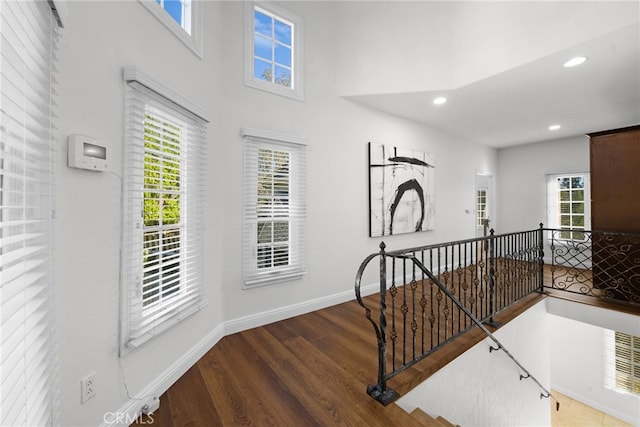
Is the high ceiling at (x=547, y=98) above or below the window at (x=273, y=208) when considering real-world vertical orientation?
above

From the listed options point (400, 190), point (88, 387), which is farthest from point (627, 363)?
point (88, 387)

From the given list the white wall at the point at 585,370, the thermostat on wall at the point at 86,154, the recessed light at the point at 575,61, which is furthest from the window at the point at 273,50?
the white wall at the point at 585,370

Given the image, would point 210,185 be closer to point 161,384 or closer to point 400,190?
point 161,384

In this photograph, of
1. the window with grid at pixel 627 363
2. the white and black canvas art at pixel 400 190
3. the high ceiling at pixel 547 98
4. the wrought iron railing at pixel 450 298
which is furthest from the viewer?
the window with grid at pixel 627 363

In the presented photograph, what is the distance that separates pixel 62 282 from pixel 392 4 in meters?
4.29

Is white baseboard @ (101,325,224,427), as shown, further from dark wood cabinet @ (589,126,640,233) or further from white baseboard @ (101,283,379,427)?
dark wood cabinet @ (589,126,640,233)

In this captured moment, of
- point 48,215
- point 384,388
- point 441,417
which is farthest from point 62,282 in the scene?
point 441,417

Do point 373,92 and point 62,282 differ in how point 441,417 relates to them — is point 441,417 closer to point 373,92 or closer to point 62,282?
point 62,282

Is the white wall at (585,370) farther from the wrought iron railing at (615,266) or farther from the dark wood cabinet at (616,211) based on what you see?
the dark wood cabinet at (616,211)

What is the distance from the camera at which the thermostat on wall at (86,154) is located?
1.30 metres

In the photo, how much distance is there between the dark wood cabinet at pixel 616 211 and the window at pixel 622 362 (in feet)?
7.12

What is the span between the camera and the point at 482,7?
293 cm

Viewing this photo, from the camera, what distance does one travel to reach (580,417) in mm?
4512

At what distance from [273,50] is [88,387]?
3.39 m
